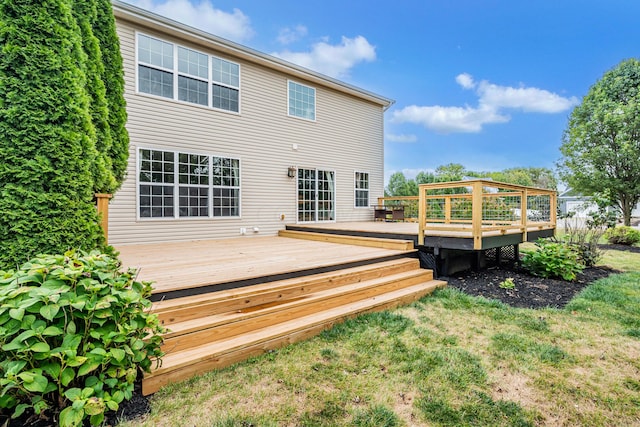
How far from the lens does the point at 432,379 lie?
7.39ft

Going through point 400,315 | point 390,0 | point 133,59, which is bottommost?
point 400,315

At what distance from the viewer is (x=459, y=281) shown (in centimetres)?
496

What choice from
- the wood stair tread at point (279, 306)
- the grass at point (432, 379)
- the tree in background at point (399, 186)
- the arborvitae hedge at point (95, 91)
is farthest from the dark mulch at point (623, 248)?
the arborvitae hedge at point (95, 91)

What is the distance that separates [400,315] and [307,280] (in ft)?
3.70

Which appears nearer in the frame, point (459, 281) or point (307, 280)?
point (307, 280)

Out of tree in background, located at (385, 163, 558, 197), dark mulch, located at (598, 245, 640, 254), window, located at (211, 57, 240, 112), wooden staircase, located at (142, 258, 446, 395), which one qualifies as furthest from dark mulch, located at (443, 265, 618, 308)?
tree in background, located at (385, 163, 558, 197)

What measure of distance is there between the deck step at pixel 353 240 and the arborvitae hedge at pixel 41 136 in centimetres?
422

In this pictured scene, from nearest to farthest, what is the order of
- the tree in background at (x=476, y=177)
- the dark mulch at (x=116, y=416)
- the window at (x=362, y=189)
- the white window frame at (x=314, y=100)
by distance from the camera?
the dark mulch at (x=116, y=416)
the white window frame at (x=314, y=100)
the window at (x=362, y=189)
the tree in background at (x=476, y=177)

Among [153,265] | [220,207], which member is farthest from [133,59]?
[153,265]

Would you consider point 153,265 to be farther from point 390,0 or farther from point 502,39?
point 502,39

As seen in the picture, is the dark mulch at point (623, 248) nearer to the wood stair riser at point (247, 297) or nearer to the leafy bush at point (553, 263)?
the leafy bush at point (553, 263)

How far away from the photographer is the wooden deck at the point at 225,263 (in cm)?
314

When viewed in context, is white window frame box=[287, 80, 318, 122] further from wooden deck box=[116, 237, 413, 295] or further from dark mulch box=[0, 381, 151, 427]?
dark mulch box=[0, 381, 151, 427]

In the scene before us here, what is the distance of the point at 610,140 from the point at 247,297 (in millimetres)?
14743
